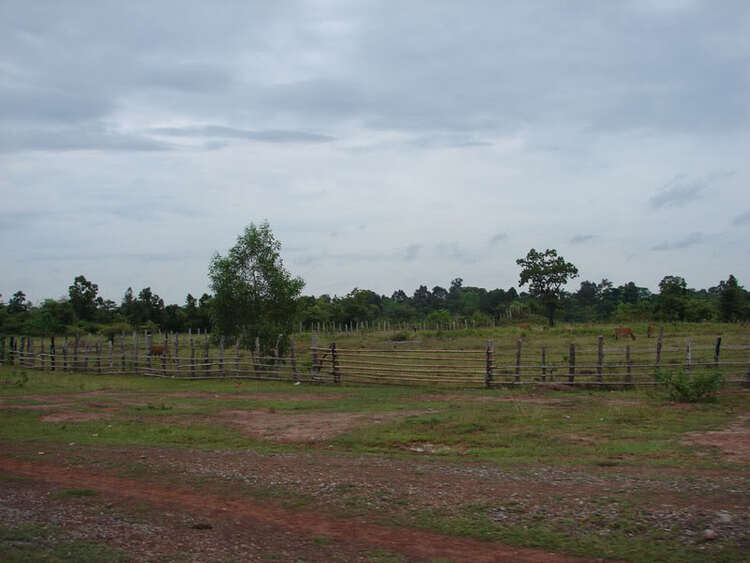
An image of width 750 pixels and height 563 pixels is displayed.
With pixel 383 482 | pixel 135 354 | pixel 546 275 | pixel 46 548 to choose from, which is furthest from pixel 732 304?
pixel 46 548

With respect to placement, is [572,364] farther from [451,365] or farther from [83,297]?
[83,297]

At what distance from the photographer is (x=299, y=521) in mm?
6520

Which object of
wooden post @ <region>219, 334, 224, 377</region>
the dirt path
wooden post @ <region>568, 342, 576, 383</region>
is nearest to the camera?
the dirt path

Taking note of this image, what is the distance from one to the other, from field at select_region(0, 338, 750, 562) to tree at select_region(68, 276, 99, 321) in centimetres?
4818

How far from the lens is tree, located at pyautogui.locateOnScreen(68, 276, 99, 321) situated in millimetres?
58969

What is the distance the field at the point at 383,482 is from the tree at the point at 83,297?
158ft

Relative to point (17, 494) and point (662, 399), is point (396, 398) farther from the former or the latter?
point (17, 494)

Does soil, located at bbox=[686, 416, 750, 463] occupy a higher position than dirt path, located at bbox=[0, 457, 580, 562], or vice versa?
soil, located at bbox=[686, 416, 750, 463]

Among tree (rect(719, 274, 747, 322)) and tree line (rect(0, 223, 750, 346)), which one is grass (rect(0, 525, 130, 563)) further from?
tree (rect(719, 274, 747, 322))

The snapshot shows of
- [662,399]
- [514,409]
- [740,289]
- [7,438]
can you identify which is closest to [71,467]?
[7,438]

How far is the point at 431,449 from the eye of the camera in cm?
1052

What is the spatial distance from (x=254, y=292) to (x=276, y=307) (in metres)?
1.12

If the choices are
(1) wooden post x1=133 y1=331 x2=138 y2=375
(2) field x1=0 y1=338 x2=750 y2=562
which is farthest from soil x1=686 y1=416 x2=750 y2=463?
(1) wooden post x1=133 y1=331 x2=138 y2=375

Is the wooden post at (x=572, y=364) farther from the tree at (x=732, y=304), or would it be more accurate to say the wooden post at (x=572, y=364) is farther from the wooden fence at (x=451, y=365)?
the tree at (x=732, y=304)
